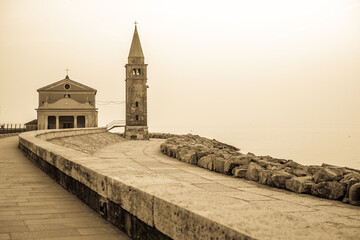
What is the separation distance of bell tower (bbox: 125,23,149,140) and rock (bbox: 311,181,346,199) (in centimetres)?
4062

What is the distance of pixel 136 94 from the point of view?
50.5m

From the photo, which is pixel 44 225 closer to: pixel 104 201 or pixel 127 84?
pixel 104 201

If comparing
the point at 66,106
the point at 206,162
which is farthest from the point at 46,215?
the point at 66,106

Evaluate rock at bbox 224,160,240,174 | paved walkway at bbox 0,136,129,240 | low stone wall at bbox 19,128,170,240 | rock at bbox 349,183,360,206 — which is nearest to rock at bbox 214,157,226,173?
rock at bbox 224,160,240,174

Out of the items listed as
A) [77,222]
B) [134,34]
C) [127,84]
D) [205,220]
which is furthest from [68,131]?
[205,220]

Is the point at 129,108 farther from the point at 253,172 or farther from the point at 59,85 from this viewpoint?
the point at 253,172

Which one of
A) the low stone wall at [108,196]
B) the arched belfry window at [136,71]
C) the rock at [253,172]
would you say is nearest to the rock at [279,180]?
the rock at [253,172]

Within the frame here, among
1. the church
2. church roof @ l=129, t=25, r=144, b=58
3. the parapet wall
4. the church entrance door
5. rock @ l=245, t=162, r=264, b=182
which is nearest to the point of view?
the parapet wall

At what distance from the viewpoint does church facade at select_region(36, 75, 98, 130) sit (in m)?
49.4

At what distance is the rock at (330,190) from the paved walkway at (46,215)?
7.22 meters

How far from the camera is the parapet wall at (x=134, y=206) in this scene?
255 cm

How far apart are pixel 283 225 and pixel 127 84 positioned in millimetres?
49027

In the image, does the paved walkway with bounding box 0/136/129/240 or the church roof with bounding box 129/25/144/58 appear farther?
the church roof with bounding box 129/25/144/58

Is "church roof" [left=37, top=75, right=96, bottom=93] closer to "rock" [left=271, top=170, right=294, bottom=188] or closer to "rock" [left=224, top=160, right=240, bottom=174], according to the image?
"rock" [left=224, top=160, right=240, bottom=174]
